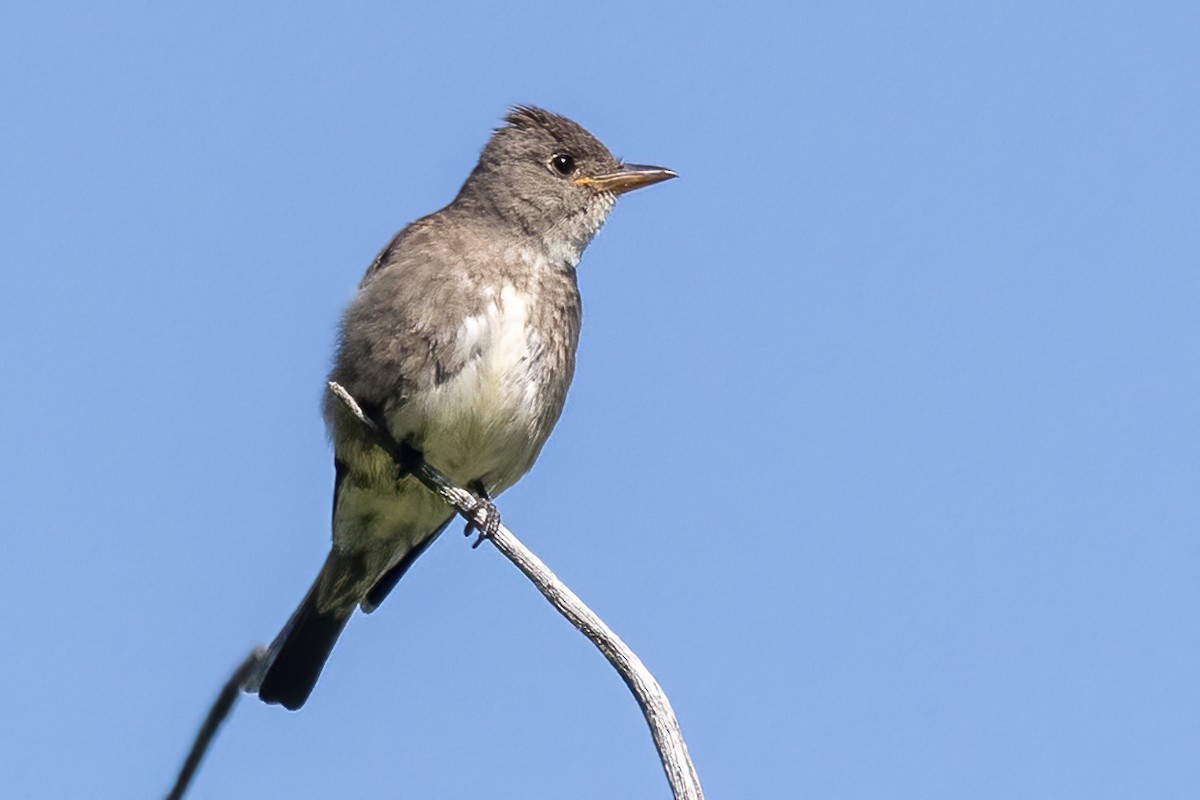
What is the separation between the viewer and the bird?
653cm

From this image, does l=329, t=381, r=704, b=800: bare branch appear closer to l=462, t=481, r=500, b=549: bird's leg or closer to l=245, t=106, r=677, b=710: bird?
l=462, t=481, r=500, b=549: bird's leg

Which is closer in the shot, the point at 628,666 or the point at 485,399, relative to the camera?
the point at 628,666

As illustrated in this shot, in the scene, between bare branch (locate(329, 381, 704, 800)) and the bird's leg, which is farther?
the bird's leg

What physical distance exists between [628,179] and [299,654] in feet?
8.52

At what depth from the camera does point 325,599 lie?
753 centimetres

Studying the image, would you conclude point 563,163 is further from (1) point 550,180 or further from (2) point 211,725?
(2) point 211,725

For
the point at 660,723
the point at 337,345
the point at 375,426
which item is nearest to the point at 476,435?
the point at 375,426

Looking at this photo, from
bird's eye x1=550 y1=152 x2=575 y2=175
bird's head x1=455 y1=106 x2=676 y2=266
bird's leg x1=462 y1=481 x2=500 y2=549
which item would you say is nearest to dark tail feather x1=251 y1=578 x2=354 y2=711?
bird's leg x1=462 y1=481 x2=500 y2=549

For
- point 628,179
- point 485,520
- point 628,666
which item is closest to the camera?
point 628,666

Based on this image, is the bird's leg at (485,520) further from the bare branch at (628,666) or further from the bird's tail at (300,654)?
the bird's tail at (300,654)

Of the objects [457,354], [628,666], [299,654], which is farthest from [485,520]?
[628,666]

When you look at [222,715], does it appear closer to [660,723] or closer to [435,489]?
[660,723]

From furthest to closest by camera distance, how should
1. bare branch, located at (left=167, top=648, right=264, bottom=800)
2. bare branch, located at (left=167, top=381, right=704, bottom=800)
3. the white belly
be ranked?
the white belly < bare branch, located at (left=167, top=381, right=704, bottom=800) < bare branch, located at (left=167, top=648, right=264, bottom=800)

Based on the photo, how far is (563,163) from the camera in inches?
300
